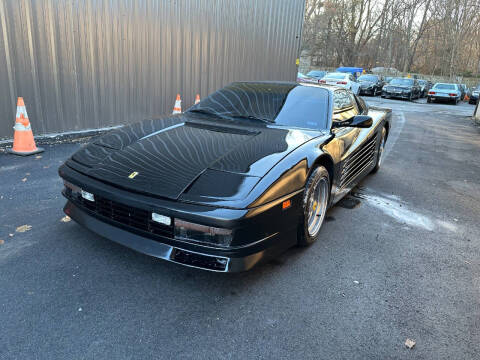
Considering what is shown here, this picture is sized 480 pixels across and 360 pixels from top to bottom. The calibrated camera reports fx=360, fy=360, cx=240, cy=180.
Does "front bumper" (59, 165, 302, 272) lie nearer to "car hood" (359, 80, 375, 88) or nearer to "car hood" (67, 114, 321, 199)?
"car hood" (67, 114, 321, 199)

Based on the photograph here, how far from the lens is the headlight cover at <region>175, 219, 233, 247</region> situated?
7.00 feet

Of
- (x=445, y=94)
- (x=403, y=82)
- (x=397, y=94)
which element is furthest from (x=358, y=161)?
(x=445, y=94)

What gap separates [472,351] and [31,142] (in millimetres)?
5730

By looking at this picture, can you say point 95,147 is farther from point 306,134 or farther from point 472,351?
point 472,351

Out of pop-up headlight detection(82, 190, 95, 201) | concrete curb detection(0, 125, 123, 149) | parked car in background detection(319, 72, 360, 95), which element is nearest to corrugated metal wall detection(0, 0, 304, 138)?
concrete curb detection(0, 125, 123, 149)

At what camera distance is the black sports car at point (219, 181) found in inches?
85.7

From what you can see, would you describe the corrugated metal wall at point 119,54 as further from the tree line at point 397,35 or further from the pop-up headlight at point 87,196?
the tree line at point 397,35

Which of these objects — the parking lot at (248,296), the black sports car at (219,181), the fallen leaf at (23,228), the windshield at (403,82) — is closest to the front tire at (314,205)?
the black sports car at (219,181)

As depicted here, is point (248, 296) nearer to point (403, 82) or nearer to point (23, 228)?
point (23, 228)

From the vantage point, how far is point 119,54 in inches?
275

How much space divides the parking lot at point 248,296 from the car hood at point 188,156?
2.18 feet

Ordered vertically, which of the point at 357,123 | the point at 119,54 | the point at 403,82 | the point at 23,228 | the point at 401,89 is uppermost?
the point at 119,54

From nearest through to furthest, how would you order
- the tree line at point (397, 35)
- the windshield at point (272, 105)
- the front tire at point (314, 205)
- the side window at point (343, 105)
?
the front tire at point (314, 205), the windshield at point (272, 105), the side window at point (343, 105), the tree line at point (397, 35)

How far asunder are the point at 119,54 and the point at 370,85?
19.6 meters
